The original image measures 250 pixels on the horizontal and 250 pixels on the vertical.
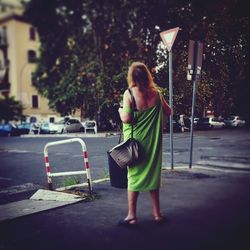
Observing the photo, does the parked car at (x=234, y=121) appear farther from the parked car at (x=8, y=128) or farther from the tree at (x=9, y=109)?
the tree at (x=9, y=109)

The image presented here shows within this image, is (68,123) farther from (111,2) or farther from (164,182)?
(164,182)

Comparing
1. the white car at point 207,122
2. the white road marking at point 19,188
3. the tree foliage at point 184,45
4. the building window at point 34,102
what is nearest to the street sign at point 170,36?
the tree foliage at point 184,45

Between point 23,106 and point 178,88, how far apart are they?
4.74 metres

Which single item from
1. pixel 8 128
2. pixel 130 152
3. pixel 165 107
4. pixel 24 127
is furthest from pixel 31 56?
→ pixel 24 127

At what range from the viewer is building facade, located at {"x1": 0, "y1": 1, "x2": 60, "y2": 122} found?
174cm

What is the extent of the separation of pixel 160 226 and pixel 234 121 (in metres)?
2.50

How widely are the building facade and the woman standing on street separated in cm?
123

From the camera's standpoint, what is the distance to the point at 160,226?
11.0 feet

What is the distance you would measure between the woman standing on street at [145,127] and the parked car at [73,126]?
12.6 m

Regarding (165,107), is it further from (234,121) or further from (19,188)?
(19,188)

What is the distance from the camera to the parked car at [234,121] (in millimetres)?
5085

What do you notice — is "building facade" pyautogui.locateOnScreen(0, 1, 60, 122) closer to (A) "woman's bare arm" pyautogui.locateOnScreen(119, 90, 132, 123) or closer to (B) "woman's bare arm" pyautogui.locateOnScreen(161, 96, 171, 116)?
(A) "woman's bare arm" pyautogui.locateOnScreen(119, 90, 132, 123)

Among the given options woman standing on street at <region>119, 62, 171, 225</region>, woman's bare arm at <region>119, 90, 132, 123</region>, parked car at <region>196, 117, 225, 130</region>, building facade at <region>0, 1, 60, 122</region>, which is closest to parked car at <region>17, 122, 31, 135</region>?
building facade at <region>0, 1, 60, 122</region>

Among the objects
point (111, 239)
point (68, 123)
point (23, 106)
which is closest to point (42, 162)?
point (111, 239)
